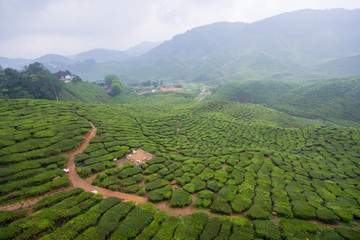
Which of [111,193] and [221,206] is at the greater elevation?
[111,193]

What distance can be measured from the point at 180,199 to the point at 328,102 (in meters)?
92.3

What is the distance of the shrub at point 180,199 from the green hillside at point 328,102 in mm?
75756

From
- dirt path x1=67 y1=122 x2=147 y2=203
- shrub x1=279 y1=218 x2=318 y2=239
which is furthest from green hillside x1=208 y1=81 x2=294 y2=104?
dirt path x1=67 y1=122 x2=147 y2=203

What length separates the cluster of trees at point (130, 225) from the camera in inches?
440

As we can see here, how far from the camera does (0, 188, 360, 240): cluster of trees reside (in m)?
11.2

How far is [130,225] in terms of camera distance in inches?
478

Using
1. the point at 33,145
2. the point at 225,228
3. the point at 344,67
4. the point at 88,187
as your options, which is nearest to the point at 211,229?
the point at 225,228

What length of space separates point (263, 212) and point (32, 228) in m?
18.8

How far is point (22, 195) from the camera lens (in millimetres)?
13859

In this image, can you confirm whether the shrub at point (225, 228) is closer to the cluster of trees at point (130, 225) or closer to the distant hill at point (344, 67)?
the cluster of trees at point (130, 225)

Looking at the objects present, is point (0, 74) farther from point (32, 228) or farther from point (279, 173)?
point (279, 173)

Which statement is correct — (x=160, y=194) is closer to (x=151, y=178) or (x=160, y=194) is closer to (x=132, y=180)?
(x=151, y=178)

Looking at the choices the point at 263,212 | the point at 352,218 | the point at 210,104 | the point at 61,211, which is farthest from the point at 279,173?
the point at 210,104

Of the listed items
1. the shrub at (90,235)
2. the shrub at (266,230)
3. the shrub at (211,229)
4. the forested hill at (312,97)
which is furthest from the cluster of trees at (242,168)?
the forested hill at (312,97)
